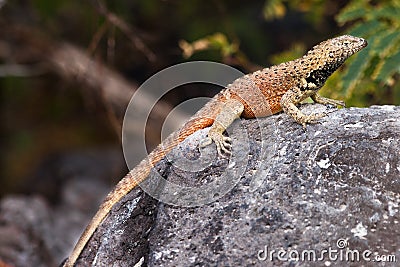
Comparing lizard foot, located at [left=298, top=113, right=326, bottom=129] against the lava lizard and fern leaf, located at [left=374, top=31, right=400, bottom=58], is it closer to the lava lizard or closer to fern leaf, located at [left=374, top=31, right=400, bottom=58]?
the lava lizard

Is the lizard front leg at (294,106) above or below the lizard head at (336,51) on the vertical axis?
below

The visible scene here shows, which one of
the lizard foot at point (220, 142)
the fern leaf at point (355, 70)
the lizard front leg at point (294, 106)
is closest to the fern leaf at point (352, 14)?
the fern leaf at point (355, 70)

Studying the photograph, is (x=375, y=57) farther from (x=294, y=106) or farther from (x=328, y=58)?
(x=294, y=106)

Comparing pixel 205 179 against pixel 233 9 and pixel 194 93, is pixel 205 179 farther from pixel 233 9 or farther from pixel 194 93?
pixel 233 9

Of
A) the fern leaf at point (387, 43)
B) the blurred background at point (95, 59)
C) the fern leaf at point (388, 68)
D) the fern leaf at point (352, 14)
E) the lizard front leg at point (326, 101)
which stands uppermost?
the blurred background at point (95, 59)

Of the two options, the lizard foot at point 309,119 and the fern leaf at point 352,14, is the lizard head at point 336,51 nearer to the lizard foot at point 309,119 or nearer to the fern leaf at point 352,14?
the lizard foot at point 309,119

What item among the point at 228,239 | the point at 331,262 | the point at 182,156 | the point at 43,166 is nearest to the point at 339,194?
the point at 331,262

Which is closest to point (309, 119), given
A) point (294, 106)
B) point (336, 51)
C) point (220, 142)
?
point (294, 106)
